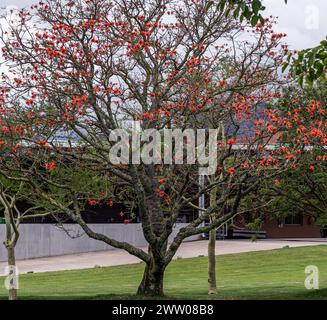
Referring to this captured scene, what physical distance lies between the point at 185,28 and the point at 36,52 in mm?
3201

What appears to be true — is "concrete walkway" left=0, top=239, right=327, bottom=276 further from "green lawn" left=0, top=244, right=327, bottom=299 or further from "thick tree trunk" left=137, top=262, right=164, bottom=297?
"thick tree trunk" left=137, top=262, right=164, bottom=297

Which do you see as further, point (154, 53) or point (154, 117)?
point (154, 53)

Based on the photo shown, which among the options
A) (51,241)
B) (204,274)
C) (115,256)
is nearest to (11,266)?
(204,274)

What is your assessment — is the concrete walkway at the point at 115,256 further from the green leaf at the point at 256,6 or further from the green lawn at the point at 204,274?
the green leaf at the point at 256,6

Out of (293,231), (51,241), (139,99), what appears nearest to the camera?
(139,99)

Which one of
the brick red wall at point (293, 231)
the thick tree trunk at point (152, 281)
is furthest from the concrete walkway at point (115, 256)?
the thick tree trunk at point (152, 281)

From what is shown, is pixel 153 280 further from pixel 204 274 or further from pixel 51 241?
pixel 51 241

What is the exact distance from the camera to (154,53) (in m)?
16.2

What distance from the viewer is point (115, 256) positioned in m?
40.0

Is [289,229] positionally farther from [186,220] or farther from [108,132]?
[108,132]
